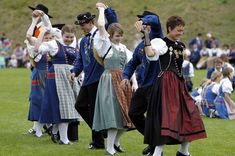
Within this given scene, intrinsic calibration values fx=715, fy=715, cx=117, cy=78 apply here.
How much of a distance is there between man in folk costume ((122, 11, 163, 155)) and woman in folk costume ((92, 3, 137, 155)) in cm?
27

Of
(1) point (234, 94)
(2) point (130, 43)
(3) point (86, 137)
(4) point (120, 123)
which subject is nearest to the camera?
(4) point (120, 123)

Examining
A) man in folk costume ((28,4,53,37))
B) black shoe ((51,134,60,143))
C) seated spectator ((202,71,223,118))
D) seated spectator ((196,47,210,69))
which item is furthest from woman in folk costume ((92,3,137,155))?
seated spectator ((196,47,210,69))

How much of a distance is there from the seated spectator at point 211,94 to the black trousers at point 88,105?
224 inches

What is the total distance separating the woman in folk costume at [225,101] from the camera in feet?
47.7

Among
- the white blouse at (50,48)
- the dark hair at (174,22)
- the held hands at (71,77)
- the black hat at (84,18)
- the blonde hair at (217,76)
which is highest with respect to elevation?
the black hat at (84,18)

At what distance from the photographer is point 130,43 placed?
36719mm

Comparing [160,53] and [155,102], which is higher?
[160,53]

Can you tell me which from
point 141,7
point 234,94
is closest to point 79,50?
point 234,94

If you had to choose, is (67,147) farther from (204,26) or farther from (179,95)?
(204,26)

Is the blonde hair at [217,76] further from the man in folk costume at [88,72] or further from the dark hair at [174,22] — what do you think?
the dark hair at [174,22]

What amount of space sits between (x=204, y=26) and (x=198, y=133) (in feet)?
99.4

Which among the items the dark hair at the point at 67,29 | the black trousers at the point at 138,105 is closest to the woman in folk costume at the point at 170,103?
the black trousers at the point at 138,105

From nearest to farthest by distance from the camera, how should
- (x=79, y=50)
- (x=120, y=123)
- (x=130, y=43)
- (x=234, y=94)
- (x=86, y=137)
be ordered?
(x=120, y=123) < (x=79, y=50) < (x=86, y=137) < (x=234, y=94) < (x=130, y=43)

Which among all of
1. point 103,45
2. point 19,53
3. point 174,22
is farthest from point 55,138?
point 19,53
